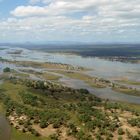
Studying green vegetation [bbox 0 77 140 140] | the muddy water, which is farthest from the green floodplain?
the muddy water

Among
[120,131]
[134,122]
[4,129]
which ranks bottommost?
[4,129]

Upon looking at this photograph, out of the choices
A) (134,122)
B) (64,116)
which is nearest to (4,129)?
(64,116)

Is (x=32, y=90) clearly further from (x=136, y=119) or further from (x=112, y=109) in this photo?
(x=136, y=119)

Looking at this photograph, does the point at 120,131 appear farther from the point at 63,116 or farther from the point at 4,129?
the point at 4,129

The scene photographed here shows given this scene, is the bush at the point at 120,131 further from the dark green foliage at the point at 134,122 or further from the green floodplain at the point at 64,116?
the dark green foliage at the point at 134,122

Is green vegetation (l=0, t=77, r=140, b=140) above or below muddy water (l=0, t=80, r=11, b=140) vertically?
above

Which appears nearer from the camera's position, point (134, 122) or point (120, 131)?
point (120, 131)

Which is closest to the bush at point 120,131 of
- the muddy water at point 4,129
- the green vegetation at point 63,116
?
the green vegetation at point 63,116

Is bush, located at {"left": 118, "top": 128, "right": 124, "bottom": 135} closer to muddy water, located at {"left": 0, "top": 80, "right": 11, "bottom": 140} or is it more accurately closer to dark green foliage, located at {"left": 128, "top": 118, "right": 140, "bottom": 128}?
dark green foliage, located at {"left": 128, "top": 118, "right": 140, "bottom": 128}

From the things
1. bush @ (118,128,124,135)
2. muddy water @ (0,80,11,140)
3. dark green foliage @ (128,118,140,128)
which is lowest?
muddy water @ (0,80,11,140)

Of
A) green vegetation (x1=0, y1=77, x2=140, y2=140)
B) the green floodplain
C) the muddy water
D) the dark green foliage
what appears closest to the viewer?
the muddy water

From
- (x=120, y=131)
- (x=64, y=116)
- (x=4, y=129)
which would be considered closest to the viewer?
(x=120, y=131)
